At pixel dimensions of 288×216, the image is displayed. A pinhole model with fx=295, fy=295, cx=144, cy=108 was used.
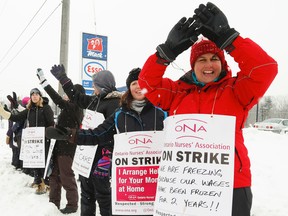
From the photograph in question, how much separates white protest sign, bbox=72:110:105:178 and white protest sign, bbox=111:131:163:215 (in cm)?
83

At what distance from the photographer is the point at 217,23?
1.65 m

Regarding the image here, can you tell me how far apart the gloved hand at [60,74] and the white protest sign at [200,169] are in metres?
2.79

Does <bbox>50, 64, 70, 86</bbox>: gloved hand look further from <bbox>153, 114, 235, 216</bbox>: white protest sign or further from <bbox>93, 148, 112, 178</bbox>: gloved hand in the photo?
<bbox>153, 114, 235, 216</bbox>: white protest sign

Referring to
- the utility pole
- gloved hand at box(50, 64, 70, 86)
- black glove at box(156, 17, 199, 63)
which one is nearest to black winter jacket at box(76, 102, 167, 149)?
black glove at box(156, 17, 199, 63)

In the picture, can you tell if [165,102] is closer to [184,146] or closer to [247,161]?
[184,146]

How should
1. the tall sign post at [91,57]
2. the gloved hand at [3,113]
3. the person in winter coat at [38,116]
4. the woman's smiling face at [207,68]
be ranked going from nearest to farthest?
1. the woman's smiling face at [207,68]
2. the gloved hand at [3,113]
3. the person in winter coat at [38,116]
4. the tall sign post at [91,57]

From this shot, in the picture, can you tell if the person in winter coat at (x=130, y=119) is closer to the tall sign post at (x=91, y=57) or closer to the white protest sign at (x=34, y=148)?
the white protest sign at (x=34, y=148)

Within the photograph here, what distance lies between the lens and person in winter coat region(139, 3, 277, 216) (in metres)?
1.64

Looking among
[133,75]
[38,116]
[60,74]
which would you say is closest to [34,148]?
[38,116]

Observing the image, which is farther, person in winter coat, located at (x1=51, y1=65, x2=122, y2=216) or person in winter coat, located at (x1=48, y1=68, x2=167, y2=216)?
person in winter coat, located at (x1=51, y1=65, x2=122, y2=216)

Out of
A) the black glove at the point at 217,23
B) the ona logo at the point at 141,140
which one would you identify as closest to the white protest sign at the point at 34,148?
the ona logo at the point at 141,140

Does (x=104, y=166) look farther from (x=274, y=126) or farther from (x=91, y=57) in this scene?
(x=274, y=126)

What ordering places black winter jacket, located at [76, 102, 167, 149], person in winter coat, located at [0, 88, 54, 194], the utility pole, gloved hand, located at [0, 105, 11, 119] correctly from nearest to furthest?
black winter jacket, located at [76, 102, 167, 149], gloved hand, located at [0, 105, 11, 119], person in winter coat, located at [0, 88, 54, 194], the utility pole

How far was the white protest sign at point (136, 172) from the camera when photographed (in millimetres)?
2441
